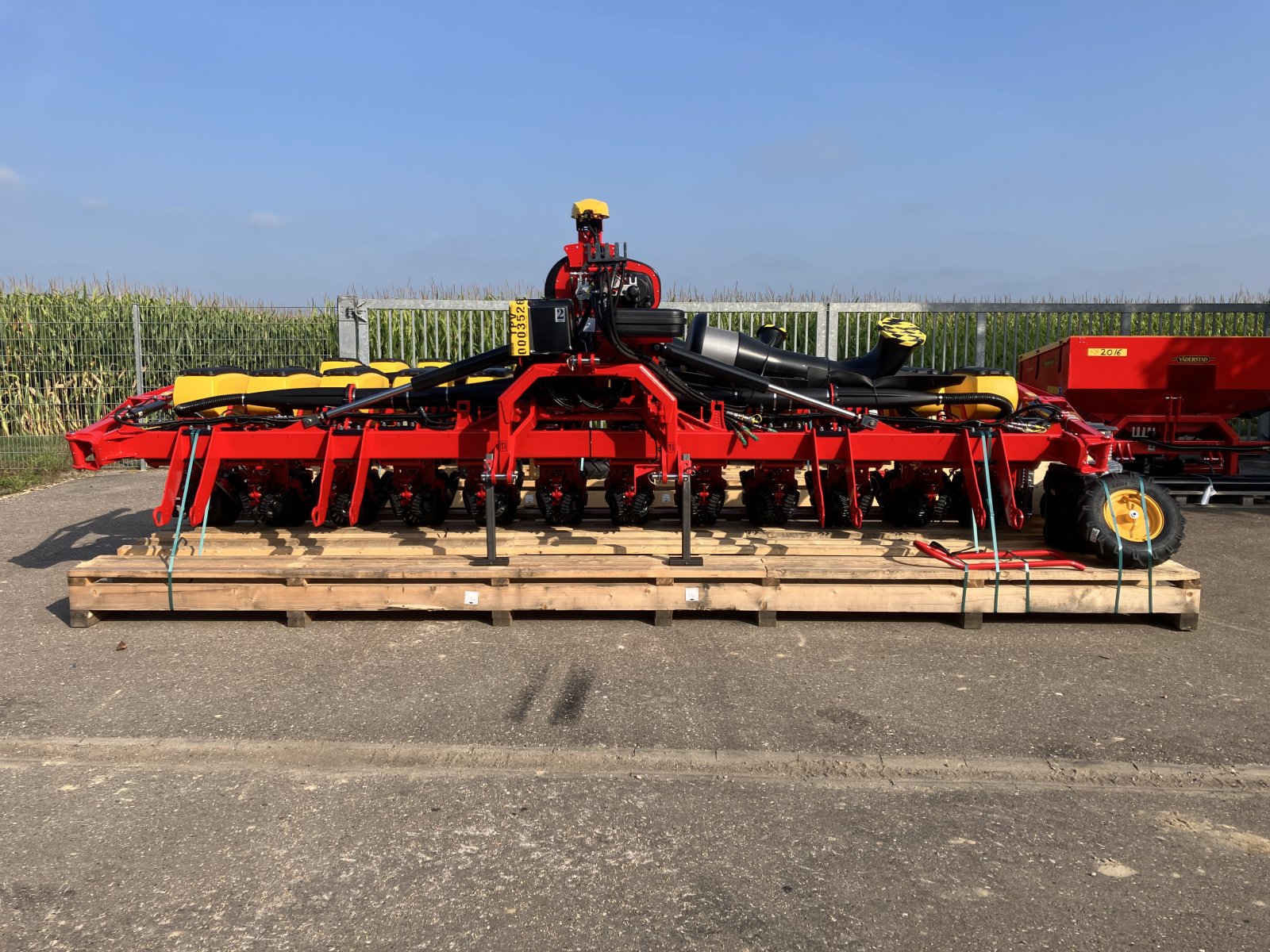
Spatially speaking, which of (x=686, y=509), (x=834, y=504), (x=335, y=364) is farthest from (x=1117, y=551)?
(x=335, y=364)

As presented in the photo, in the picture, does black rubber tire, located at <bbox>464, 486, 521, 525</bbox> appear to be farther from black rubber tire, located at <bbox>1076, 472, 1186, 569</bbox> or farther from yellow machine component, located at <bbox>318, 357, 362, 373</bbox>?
black rubber tire, located at <bbox>1076, 472, 1186, 569</bbox>

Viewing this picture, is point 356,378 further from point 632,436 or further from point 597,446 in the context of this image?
point 632,436

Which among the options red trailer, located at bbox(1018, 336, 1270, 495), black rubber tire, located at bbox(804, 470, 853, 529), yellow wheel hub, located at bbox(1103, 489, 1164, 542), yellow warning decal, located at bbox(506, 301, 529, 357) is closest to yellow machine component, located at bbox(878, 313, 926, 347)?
black rubber tire, located at bbox(804, 470, 853, 529)

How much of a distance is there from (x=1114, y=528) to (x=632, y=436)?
9.64 feet

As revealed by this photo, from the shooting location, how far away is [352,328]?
12781 mm

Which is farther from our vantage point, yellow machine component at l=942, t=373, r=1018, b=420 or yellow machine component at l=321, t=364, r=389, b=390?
yellow machine component at l=321, t=364, r=389, b=390

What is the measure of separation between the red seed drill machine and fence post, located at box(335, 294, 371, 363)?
610cm

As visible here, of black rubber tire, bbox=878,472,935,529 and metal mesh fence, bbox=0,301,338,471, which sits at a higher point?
metal mesh fence, bbox=0,301,338,471

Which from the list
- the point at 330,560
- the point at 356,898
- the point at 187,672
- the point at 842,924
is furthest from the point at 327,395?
the point at 842,924

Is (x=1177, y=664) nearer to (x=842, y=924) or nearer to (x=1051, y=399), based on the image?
(x=1051, y=399)

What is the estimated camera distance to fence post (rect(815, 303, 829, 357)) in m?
12.7

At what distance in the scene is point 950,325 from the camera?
13.3 m

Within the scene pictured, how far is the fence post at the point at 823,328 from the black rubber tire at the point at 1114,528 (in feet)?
24.7

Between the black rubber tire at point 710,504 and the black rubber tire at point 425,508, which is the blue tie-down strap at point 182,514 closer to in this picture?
the black rubber tire at point 425,508
